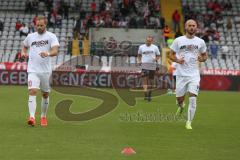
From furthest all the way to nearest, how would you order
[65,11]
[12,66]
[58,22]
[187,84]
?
[65,11] → [58,22] → [12,66] → [187,84]

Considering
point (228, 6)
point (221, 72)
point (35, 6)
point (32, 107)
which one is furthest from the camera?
point (228, 6)

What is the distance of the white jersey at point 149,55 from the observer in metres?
25.8

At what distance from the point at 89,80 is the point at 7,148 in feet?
81.8

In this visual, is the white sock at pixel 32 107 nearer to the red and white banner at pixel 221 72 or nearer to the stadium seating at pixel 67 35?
the stadium seating at pixel 67 35

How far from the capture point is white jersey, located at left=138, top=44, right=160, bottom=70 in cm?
2578

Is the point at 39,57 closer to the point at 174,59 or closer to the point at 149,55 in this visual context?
the point at 174,59

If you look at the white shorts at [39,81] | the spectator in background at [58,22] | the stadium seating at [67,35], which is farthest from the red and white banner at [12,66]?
the white shorts at [39,81]

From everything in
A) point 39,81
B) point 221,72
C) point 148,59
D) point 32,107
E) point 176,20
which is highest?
point 176,20

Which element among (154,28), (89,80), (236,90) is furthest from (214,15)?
(89,80)

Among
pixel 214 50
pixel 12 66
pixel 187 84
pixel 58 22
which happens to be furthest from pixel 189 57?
pixel 58 22

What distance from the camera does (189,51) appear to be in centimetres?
1539

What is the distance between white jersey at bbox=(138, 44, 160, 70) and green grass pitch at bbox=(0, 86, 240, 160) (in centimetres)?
687

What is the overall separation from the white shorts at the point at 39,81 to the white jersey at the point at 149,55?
1109 cm

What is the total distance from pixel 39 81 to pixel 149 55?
11.3 metres
